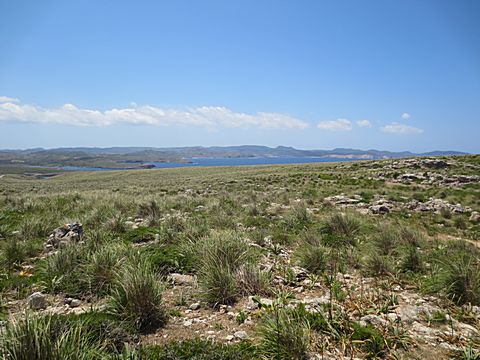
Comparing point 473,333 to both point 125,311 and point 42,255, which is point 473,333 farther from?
point 42,255

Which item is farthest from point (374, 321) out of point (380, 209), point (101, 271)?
point (380, 209)

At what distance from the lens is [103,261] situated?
508 cm

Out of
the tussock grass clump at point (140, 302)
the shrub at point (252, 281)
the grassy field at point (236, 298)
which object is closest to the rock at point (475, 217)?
the grassy field at point (236, 298)

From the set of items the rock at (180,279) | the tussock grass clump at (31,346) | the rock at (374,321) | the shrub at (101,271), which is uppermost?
the tussock grass clump at (31,346)

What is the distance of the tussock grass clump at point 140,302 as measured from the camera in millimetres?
3816

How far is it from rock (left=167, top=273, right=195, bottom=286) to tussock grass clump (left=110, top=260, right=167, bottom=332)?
132 centimetres

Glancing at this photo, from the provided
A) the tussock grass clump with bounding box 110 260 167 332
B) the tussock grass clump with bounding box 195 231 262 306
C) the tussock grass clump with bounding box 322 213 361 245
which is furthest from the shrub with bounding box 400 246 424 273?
the tussock grass clump with bounding box 110 260 167 332

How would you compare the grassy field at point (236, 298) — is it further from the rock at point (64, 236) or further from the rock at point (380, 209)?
the rock at point (380, 209)

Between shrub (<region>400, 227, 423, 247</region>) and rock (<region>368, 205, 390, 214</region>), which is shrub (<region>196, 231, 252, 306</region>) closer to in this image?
shrub (<region>400, 227, 423, 247</region>)

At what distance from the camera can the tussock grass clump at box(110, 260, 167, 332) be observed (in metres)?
3.82

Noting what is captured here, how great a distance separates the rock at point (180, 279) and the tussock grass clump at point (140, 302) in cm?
132

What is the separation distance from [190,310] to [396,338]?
312 centimetres

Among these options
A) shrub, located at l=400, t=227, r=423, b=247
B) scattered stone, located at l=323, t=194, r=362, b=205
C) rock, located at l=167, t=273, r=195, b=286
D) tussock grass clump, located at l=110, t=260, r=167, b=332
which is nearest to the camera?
→ tussock grass clump, located at l=110, t=260, r=167, b=332

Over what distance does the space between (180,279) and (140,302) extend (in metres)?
1.63
